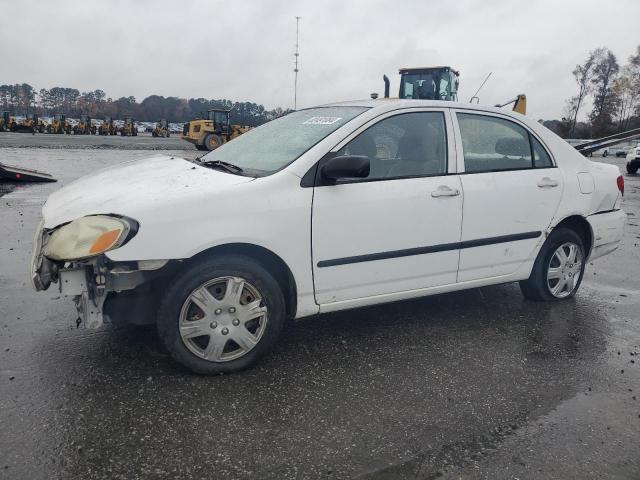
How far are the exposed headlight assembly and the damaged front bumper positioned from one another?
59mm

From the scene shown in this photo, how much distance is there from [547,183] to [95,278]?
336cm

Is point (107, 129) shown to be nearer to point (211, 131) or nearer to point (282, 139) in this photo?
point (211, 131)

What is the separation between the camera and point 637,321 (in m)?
4.16

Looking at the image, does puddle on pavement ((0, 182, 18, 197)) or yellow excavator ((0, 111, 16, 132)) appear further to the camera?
yellow excavator ((0, 111, 16, 132))

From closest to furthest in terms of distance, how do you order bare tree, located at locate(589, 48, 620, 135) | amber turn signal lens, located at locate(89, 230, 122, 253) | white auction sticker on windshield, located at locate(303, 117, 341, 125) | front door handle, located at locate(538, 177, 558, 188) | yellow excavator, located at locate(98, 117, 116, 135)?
amber turn signal lens, located at locate(89, 230, 122, 253) < white auction sticker on windshield, located at locate(303, 117, 341, 125) < front door handle, located at locate(538, 177, 558, 188) < yellow excavator, located at locate(98, 117, 116, 135) < bare tree, located at locate(589, 48, 620, 135)

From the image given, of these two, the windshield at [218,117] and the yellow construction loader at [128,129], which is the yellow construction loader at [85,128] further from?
the windshield at [218,117]

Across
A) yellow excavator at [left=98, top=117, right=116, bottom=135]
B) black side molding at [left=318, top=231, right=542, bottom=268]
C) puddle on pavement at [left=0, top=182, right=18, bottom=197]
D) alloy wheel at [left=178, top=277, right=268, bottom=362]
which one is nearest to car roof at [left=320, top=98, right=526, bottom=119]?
black side molding at [left=318, top=231, right=542, bottom=268]

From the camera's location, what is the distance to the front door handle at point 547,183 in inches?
161

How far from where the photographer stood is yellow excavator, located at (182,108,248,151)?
29922 millimetres

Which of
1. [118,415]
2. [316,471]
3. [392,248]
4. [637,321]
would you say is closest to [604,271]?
[637,321]

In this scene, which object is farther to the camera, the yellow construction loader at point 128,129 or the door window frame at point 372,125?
the yellow construction loader at point 128,129

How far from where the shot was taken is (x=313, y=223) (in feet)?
10.3

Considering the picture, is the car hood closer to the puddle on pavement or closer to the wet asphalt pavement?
the wet asphalt pavement

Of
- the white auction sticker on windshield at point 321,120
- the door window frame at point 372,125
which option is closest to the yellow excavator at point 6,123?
the white auction sticker on windshield at point 321,120
